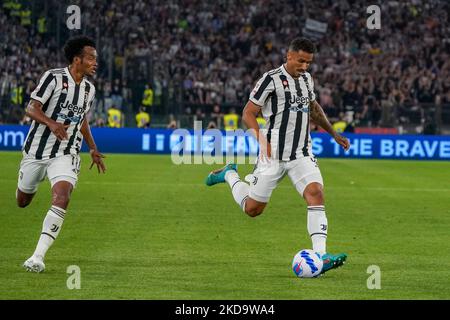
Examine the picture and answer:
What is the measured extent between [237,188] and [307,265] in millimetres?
2406

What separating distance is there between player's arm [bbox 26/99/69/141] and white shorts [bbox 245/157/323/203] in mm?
2184

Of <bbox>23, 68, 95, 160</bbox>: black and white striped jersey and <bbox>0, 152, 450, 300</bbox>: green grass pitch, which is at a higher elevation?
<bbox>23, 68, 95, 160</bbox>: black and white striped jersey

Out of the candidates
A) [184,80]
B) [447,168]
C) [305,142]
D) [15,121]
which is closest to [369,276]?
[305,142]

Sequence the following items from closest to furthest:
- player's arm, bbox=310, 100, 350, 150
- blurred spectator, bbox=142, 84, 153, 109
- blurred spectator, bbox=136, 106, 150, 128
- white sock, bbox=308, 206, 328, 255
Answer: white sock, bbox=308, 206, 328, 255, player's arm, bbox=310, 100, 350, 150, blurred spectator, bbox=136, 106, 150, 128, blurred spectator, bbox=142, 84, 153, 109

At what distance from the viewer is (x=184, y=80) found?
41281 mm

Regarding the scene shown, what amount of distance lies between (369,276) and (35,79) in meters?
29.7

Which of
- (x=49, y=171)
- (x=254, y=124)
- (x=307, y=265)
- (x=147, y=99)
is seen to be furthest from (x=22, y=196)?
(x=147, y=99)

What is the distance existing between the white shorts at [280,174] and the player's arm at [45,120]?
7.17 feet

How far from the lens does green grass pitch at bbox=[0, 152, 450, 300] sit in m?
9.80

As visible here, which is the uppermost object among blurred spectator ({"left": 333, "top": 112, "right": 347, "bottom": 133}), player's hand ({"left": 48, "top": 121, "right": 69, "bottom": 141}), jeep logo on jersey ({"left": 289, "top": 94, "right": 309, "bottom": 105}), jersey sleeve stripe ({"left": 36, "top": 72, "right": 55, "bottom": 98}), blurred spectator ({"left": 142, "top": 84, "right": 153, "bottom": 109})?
jersey sleeve stripe ({"left": 36, "top": 72, "right": 55, "bottom": 98})

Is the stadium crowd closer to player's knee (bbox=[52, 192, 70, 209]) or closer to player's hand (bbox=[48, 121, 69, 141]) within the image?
player's knee (bbox=[52, 192, 70, 209])

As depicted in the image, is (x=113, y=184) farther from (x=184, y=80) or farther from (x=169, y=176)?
(x=184, y=80)

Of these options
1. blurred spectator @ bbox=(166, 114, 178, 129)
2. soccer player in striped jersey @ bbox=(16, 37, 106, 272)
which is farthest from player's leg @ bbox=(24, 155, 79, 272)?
blurred spectator @ bbox=(166, 114, 178, 129)

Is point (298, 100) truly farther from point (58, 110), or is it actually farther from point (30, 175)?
point (30, 175)
